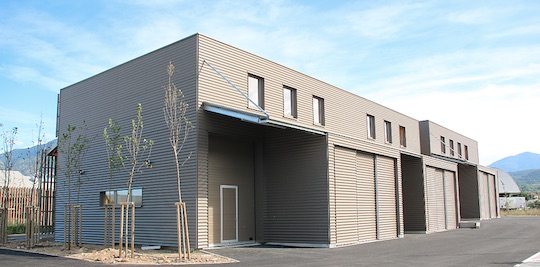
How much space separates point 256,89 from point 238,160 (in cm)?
285

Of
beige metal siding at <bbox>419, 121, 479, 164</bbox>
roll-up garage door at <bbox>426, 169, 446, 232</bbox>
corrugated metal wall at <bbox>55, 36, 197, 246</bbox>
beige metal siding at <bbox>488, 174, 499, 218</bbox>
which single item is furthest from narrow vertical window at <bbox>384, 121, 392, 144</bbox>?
beige metal siding at <bbox>488, 174, 499, 218</bbox>

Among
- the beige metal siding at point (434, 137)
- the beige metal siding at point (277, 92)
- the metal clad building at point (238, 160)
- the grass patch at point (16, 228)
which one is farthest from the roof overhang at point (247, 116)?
the beige metal siding at point (434, 137)

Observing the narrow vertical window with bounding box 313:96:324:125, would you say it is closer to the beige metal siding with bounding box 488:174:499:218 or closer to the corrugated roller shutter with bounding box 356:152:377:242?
the corrugated roller shutter with bounding box 356:152:377:242

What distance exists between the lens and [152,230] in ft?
55.0

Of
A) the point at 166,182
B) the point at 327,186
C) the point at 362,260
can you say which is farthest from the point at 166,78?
the point at 362,260

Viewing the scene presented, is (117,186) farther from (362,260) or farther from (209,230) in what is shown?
(362,260)

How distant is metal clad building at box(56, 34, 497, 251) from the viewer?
1638 cm

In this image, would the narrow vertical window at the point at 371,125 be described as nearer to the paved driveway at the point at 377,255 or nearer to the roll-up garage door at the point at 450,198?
the roll-up garage door at the point at 450,198

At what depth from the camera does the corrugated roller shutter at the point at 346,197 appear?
1766 centimetres

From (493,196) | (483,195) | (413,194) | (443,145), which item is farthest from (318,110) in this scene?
(493,196)

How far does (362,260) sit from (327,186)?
4328 mm

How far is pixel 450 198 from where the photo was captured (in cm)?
2898

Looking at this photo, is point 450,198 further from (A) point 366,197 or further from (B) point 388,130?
(A) point 366,197

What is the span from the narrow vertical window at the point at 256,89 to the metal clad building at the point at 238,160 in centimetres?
4
